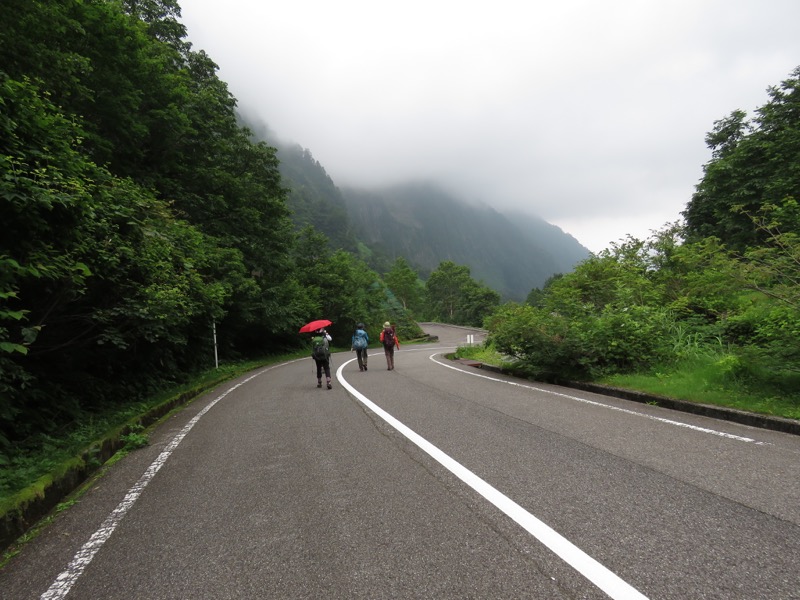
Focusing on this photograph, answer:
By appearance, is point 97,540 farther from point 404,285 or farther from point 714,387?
point 404,285

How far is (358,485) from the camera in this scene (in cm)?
348

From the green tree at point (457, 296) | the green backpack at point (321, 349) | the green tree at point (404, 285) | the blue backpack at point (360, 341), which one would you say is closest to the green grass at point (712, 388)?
the green backpack at point (321, 349)

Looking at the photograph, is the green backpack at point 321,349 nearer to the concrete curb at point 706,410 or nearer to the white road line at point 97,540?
the white road line at point 97,540

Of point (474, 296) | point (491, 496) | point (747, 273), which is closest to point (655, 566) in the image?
point (491, 496)

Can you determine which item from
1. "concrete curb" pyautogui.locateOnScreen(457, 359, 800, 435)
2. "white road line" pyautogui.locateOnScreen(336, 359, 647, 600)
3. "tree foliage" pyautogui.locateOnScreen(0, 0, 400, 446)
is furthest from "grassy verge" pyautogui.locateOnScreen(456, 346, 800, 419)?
"tree foliage" pyautogui.locateOnScreen(0, 0, 400, 446)

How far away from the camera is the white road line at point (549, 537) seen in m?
2.00

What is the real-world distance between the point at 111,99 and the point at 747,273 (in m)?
15.3

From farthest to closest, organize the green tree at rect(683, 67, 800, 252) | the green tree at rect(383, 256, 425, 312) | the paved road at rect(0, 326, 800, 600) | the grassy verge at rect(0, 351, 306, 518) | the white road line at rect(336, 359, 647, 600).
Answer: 1. the green tree at rect(383, 256, 425, 312)
2. the green tree at rect(683, 67, 800, 252)
3. the grassy verge at rect(0, 351, 306, 518)
4. the paved road at rect(0, 326, 800, 600)
5. the white road line at rect(336, 359, 647, 600)

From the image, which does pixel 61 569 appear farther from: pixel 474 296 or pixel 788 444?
pixel 474 296

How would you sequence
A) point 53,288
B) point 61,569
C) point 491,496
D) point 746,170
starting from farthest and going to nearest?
point 746,170, point 53,288, point 491,496, point 61,569

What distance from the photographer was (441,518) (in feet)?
9.23

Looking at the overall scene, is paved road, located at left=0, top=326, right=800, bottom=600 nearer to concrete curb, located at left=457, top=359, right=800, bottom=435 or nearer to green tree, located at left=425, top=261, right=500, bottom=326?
concrete curb, located at left=457, top=359, right=800, bottom=435

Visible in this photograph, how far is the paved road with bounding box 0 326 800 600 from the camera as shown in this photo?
7.04 ft

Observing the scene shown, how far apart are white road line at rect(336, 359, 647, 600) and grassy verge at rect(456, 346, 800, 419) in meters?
4.77
